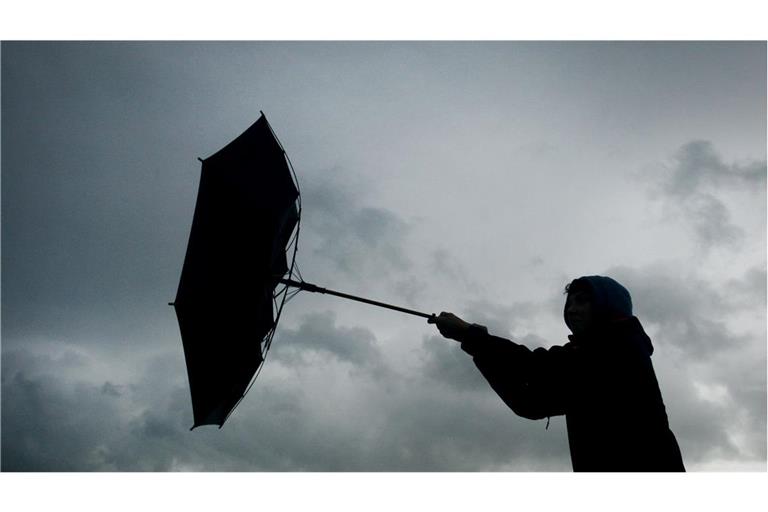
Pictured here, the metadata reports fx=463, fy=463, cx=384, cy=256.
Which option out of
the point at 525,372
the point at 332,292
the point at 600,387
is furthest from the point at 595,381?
the point at 332,292

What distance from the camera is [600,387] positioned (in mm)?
3436

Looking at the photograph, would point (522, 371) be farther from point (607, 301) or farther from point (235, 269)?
point (235, 269)

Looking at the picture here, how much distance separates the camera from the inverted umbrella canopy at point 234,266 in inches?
210

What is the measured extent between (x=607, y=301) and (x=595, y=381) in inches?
29.4

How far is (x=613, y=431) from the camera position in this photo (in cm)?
332

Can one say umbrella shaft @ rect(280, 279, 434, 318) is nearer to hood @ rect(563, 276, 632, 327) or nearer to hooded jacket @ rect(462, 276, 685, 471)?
hooded jacket @ rect(462, 276, 685, 471)

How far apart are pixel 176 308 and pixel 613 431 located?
5.07 metres

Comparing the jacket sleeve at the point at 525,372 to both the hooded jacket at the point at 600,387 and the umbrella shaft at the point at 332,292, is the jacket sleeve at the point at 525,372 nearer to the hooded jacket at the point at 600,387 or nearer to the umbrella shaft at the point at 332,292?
the hooded jacket at the point at 600,387

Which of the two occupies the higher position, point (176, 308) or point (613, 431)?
point (176, 308)

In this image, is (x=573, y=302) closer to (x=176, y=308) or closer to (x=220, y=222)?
(x=220, y=222)

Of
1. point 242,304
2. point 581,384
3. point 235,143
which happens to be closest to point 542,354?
point 581,384

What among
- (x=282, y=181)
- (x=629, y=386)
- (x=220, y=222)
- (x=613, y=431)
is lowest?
(x=613, y=431)

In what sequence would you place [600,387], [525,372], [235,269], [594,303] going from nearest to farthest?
[600,387]
[525,372]
[594,303]
[235,269]

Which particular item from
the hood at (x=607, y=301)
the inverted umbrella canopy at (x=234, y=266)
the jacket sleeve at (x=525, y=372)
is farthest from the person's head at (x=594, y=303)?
the inverted umbrella canopy at (x=234, y=266)
